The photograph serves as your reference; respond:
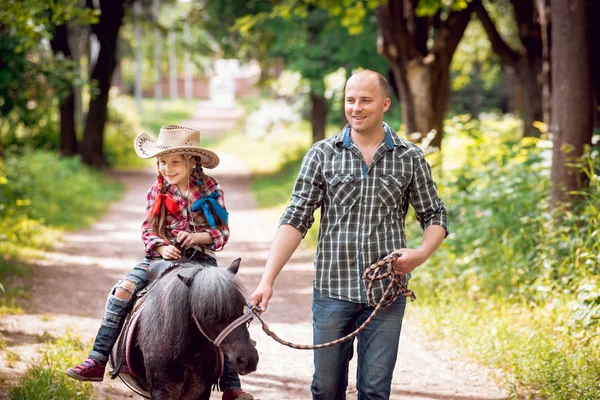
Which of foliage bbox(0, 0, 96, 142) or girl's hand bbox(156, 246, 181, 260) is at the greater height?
foliage bbox(0, 0, 96, 142)

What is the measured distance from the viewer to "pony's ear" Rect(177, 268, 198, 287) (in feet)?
14.6

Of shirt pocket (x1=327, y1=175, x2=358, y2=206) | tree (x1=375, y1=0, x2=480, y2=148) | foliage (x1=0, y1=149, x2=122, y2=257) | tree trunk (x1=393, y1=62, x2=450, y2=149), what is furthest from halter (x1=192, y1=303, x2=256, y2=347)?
tree (x1=375, y1=0, x2=480, y2=148)

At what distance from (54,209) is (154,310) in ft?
40.5

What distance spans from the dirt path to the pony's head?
2.45 meters

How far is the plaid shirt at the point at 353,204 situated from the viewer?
447cm

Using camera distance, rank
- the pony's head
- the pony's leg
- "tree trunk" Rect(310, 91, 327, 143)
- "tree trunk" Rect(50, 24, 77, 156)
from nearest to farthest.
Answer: the pony's head → the pony's leg → "tree trunk" Rect(50, 24, 77, 156) → "tree trunk" Rect(310, 91, 327, 143)

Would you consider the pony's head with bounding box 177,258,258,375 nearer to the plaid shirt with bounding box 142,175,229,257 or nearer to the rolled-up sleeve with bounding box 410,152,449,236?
the plaid shirt with bounding box 142,175,229,257

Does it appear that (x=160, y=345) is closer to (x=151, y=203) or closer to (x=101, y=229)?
(x=151, y=203)

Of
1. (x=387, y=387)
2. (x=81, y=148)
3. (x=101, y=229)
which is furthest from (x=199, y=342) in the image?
(x=81, y=148)

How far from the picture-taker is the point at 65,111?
78.7 feet

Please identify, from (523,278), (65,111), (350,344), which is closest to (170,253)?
(350,344)

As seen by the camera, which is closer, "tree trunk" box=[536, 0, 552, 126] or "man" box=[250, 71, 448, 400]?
"man" box=[250, 71, 448, 400]

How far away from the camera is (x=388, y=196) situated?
4.49 meters

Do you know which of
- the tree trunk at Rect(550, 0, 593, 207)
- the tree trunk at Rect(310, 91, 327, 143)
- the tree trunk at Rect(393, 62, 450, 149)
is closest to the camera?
the tree trunk at Rect(550, 0, 593, 207)
